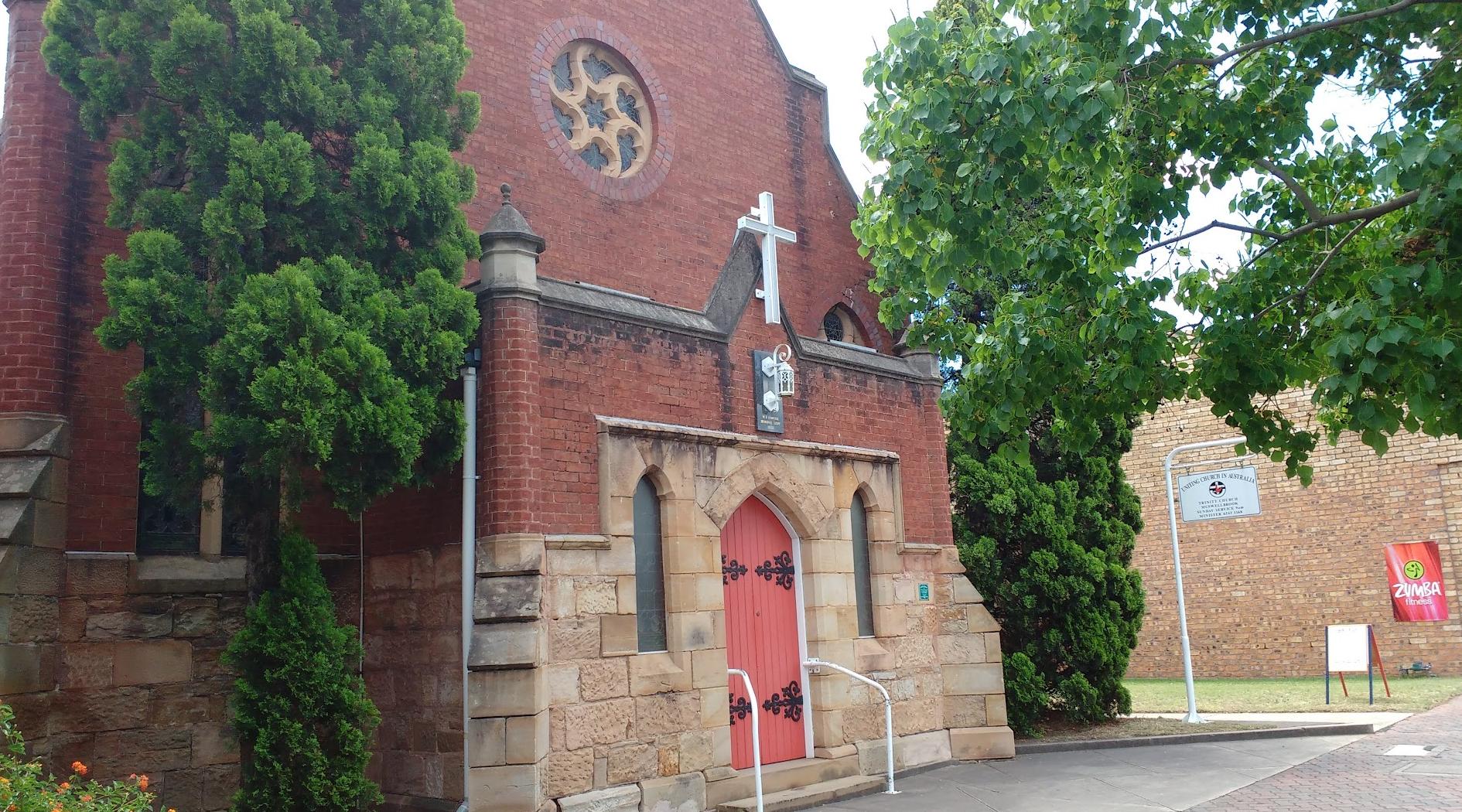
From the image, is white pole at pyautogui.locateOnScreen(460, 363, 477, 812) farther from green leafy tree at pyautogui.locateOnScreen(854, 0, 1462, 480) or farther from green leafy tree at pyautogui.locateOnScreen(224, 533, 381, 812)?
green leafy tree at pyautogui.locateOnScreen(854, 0, 1462, 480)

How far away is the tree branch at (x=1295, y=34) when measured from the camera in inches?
255

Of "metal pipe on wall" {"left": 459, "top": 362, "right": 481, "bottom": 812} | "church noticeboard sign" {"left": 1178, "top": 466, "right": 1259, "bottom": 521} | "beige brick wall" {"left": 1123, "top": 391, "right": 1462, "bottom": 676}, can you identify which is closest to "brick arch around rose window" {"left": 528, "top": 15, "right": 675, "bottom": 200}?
"metal pipe on wall" {"left": 459, "top": 362, "right": 481, "bottom": 812}

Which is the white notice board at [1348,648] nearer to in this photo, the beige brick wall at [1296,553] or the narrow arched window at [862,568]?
the beige brick wall at [1296,553]

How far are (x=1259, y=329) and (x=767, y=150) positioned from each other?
7.82 meters

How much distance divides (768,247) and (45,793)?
7371 millimetres

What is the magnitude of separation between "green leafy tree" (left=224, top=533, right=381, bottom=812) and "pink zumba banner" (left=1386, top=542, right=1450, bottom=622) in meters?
18.3

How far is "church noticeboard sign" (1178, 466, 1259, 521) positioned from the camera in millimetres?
15875

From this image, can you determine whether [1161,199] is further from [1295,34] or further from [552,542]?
[552,542]

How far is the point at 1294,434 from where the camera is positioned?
26.5ft

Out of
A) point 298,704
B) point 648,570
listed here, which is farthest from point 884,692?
point 298,704

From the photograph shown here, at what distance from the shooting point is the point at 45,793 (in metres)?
6.21

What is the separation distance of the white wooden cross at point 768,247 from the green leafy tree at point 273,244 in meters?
3.20

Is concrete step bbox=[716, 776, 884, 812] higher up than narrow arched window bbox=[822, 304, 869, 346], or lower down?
lower down

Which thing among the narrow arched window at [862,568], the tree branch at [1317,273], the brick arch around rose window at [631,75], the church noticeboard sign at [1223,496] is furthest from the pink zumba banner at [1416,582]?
the brick arch around rose window at [631,75]
